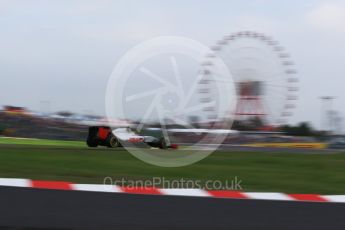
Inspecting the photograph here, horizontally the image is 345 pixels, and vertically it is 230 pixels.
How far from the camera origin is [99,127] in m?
22.2

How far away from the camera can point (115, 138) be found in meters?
20.8

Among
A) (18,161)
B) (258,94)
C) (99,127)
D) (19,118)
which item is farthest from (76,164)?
(19,118)

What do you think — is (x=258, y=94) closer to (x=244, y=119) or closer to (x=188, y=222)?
(x=244, y=119)

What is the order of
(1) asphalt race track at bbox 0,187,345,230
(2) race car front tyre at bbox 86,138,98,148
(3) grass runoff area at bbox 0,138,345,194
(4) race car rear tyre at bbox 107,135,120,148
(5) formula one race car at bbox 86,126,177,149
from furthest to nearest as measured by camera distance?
(2) race car front tyre at bbox 86,138,98,148, (4) race car rear tyre at bbox 107,135,120,148, (5) formula one race car at bbox 86,126,177,149, (3) grass runoff area at bbox 0,138,345,194, (1) asphalt race track at bbox 0,187,345,230

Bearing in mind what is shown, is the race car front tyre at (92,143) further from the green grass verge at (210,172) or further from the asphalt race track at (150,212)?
the asphalt race track at (150,212)

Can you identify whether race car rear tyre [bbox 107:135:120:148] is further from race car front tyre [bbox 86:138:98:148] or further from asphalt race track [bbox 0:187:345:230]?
asphalt race track [bbox 0:187:345:230]

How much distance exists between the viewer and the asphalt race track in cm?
419

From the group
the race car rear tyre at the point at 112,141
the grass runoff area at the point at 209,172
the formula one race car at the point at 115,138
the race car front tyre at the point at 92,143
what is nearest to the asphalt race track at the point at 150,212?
the grass runoff area at the point at 209,172

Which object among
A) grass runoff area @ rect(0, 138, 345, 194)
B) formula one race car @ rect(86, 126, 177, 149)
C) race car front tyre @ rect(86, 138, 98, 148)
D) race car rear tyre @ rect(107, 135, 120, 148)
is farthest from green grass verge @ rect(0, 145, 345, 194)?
race car front tyre @ rect(86, 138, 98, 148)

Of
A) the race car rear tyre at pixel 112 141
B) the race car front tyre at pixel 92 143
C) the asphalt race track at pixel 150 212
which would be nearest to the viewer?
the asphalt race track at pixel 150 212

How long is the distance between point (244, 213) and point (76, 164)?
17.6ft

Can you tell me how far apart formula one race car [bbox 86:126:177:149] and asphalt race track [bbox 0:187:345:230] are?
1331 centimetres

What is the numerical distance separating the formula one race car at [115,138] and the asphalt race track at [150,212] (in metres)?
13.3

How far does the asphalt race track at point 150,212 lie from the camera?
4.19 metres
